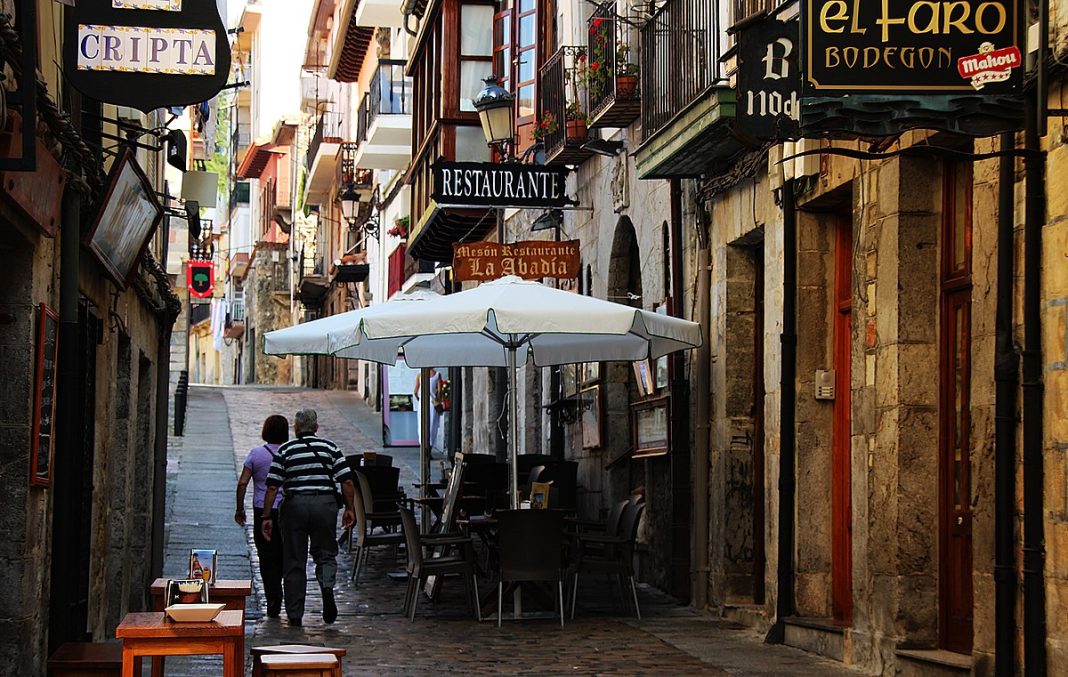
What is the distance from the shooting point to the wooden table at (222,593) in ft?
28.2

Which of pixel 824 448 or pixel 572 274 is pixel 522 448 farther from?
pixel 824 448

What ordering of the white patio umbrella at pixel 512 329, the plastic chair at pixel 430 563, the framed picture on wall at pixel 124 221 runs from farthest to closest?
the plastic chair at pixel 430 563, the white patio umbrella at pixel 512 329, the framed picture on wall at pixel 124 221

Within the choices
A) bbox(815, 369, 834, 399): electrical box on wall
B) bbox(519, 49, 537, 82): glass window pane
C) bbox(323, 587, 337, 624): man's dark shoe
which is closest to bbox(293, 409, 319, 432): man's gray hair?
bbox(323, 587, 337, 624): man's dark shoe

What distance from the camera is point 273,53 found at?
6053cm

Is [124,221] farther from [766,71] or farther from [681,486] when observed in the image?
[681,486]

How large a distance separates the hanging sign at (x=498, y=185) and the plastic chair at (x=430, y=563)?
503cm

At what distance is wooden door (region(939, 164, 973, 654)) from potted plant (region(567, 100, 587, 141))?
8122 millimetres

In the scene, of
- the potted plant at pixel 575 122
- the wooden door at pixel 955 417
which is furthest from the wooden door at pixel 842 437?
the potted plant at pixel 575 122

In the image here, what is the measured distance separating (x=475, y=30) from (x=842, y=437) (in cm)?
1364

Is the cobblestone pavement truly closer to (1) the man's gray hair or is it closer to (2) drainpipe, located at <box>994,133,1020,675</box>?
(1) the man's gray hair

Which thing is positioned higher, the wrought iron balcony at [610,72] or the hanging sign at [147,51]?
the wrought iron balcony at [610,72]

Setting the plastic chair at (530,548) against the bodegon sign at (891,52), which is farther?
the plastic chair at (530,548)

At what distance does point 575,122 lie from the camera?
17.6 metres

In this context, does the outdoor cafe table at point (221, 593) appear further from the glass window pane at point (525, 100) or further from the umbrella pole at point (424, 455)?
the glass window pane at point (525, 100)
